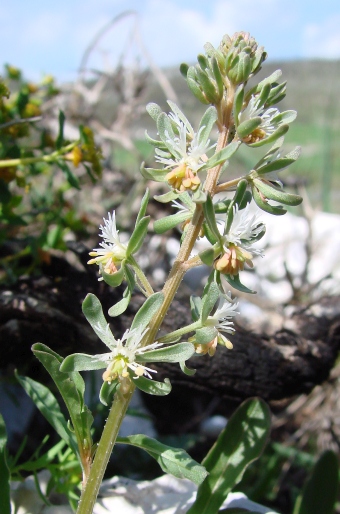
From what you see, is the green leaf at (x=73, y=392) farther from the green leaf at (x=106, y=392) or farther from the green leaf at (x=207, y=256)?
the green leaf at (x=207, y=256)

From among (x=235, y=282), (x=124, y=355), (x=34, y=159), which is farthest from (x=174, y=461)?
(x=34, y=159)

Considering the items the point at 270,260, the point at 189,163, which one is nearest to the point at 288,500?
the point at 270,260

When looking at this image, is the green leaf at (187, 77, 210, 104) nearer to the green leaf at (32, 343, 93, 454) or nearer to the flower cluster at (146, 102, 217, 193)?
the flower cluster at (146, 102, 217, 193)

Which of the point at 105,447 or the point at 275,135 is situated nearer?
the point at 275,135

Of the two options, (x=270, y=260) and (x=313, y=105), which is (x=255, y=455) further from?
(x=313, y=105)

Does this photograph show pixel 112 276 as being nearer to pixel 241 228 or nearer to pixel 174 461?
pixel 241 228
